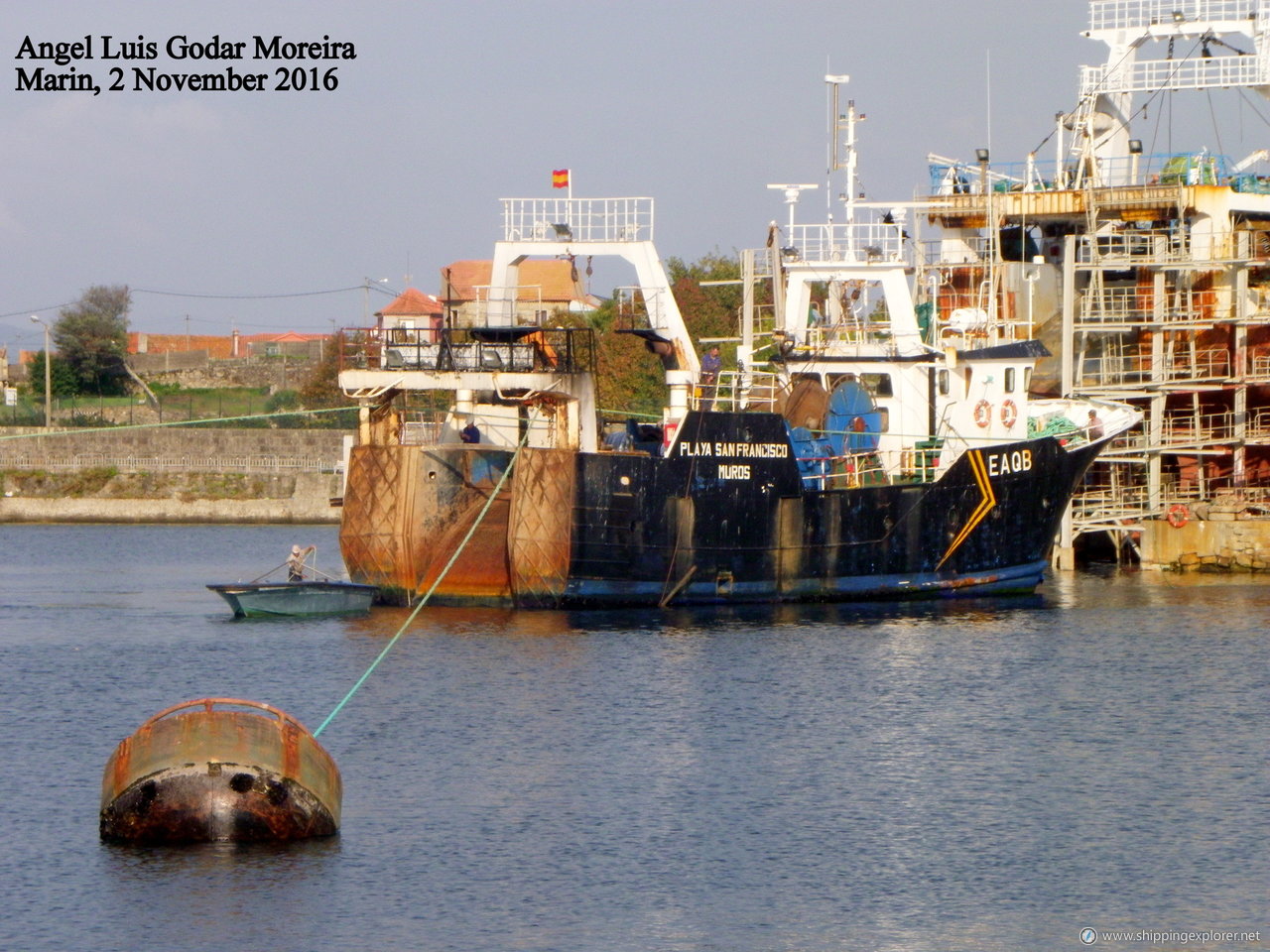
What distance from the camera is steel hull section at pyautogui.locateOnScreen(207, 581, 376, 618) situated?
109ft

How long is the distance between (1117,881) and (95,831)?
1043cm

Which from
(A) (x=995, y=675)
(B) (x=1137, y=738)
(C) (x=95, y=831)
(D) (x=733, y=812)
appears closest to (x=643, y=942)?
(D) (x=733, y=812)

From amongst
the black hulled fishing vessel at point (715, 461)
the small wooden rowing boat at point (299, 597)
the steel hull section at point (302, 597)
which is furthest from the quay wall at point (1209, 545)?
the steel hull section at point (302, 597)

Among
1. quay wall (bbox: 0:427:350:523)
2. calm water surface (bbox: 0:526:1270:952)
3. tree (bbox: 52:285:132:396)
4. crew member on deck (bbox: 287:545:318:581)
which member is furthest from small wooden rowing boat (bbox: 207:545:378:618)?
tree (bbox: 52:285:132:396)

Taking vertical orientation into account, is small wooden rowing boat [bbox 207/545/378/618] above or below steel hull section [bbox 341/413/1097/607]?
below

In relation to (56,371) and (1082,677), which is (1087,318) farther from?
(56,371)

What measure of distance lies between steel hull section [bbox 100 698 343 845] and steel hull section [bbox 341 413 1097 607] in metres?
15.1

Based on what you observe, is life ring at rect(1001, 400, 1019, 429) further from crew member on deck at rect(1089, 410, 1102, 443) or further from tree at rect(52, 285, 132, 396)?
tree at rect(52, 285, 132, 396)

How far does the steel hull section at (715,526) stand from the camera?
32.9m

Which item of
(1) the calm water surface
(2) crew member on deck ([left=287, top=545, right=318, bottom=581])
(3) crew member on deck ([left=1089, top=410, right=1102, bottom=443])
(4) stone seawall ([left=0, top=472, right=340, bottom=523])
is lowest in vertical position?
(1) the calm water surface

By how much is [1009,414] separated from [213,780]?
24673mm

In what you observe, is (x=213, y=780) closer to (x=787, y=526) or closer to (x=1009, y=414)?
(x=787, y=526)

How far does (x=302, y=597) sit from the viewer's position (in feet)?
109

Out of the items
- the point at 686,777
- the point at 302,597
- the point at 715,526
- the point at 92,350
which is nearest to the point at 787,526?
the point at 715,526
